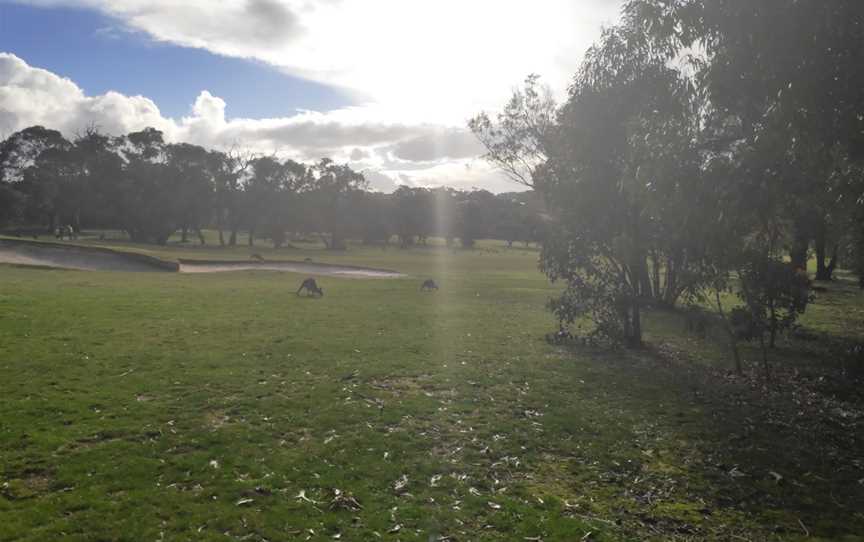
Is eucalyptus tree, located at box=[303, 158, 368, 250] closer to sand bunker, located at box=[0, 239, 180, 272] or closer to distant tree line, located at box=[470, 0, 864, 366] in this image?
sand bunker, located at box=[0, 239, 180, 272]

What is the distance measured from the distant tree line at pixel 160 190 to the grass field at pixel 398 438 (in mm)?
75507

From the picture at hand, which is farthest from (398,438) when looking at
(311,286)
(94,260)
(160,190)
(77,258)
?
(160,190)

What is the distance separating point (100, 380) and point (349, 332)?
Answer: 8400mm

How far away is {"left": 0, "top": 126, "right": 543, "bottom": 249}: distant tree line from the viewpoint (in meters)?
88.8

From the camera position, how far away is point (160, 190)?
87.8m

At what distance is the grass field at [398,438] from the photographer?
7176 mm

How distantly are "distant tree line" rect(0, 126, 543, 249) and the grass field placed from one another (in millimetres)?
75507

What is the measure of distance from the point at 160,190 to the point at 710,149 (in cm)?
8912

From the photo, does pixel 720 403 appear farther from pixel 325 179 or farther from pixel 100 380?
pixel 325 179

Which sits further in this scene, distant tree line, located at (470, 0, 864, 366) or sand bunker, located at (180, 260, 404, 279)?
sand bunker, located at (180, 260, 404, 279)

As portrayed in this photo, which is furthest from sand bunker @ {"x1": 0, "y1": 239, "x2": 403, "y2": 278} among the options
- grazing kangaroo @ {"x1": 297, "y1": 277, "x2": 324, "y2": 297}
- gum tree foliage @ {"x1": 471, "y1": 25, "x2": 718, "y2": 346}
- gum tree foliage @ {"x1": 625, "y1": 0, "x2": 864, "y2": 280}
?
gum tree foliage @ {"x1": 625, "y1": 0, "x2": 864, "y2": 280}

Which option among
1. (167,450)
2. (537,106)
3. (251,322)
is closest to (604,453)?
(167,450)

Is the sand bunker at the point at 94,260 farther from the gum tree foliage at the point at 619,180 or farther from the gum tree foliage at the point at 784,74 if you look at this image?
the gum tree foliage at the point at 784,74

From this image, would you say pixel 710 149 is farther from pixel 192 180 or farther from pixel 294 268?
pixel 192 180
